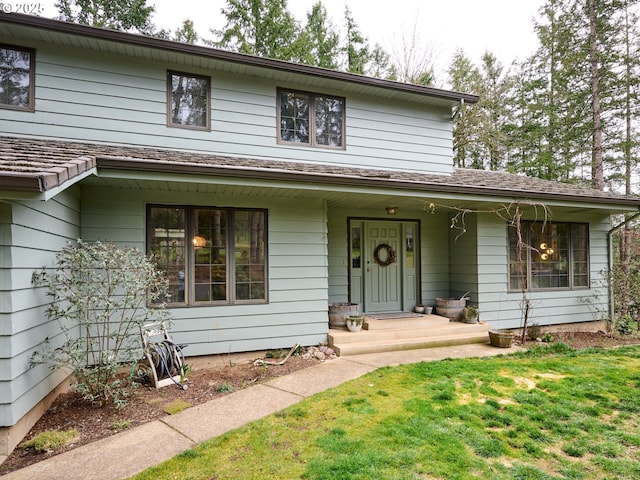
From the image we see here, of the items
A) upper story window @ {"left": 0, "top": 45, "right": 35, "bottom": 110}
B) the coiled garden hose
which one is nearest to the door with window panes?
the coiled garden hose

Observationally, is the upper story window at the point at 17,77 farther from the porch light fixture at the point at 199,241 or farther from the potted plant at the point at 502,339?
the potted plant at the point at 502,339

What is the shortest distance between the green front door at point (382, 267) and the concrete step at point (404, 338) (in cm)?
126

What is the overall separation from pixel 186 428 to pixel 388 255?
212 inches

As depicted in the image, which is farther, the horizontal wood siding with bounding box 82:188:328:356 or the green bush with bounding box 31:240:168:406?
the horizontal wood siding with bounding box 82:188:328:356

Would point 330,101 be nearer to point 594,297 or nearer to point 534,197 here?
point 534,197

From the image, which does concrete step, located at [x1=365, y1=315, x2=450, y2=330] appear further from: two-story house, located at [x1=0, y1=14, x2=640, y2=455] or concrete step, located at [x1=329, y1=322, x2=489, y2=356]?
two-story house, located at [x1=0, y1=14, x2=640, y2=455]

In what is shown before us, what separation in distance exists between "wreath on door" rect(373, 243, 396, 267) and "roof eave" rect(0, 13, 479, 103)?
3.17 m

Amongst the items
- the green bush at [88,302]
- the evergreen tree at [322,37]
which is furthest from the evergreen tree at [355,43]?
the green bush at [88,302]

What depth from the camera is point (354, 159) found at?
7.17 m

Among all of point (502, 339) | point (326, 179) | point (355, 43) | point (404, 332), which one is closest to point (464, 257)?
point (502, 339)

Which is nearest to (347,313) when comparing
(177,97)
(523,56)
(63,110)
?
(177,97)

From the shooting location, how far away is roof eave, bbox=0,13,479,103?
499cm

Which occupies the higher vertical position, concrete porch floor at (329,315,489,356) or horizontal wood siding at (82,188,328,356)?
horizontal wood siding at (82,188,328,356)

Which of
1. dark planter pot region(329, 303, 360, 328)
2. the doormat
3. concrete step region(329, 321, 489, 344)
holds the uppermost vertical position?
dark planter pot region(329, 303, 360, 328)
